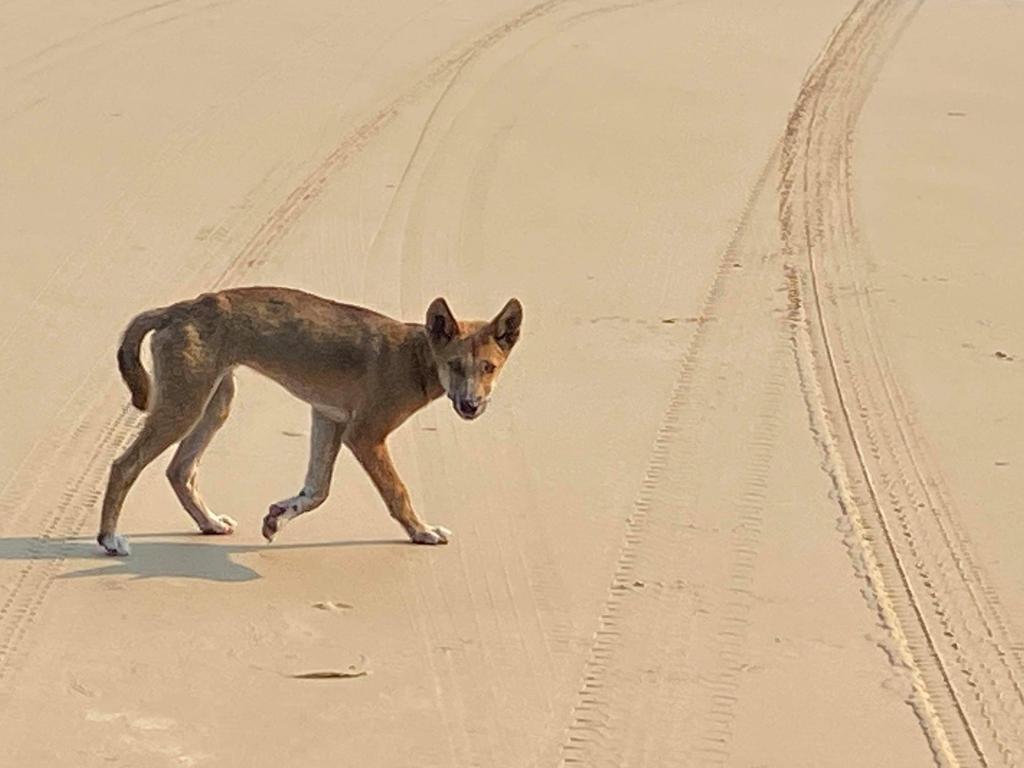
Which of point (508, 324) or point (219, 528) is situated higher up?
point (508, 324)

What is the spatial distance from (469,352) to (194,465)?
119 centimetres

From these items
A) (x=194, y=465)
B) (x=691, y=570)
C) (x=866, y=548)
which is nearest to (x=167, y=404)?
(x=194, y=465)

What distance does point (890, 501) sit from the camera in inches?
329

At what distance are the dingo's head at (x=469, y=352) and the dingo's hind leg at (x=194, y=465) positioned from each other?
0.83 m

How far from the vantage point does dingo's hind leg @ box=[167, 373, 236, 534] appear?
25.4 ft

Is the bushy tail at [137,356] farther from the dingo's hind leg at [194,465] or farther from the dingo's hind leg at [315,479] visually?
the dingo's hind leg at [315,479]

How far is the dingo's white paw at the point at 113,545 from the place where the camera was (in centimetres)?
746

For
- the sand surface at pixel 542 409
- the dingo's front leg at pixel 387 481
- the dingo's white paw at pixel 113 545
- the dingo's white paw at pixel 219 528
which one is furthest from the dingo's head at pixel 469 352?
the dingo's white paw at pixel 113 545

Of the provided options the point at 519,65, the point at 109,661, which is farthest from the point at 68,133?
the point at 109,661

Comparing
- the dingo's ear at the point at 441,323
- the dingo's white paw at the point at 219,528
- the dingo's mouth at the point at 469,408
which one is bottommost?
the dingo's white paw at the point at 219,528

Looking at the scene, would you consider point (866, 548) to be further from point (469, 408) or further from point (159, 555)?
point (159, 555)

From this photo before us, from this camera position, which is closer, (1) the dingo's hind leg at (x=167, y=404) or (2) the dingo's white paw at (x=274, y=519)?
(1) the dingo's hind leg at (x=167, y=404)

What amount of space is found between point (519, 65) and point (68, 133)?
4.17 metres

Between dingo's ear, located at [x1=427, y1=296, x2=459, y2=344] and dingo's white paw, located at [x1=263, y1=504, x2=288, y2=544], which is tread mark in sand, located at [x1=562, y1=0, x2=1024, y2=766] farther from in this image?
dingo's white paw, located at [x1=263, y1=504, x2=288, y2=544]
